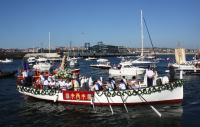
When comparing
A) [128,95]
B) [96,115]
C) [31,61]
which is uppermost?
[31,61]

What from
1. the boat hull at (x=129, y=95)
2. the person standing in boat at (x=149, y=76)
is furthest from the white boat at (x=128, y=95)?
the person standing in boat at (x=149, y=76)

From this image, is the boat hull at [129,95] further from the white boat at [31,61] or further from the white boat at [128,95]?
the white boat at [31,61]

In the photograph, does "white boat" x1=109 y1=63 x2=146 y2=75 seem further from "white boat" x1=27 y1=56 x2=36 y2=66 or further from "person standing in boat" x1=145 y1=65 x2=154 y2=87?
"white boat" x1=27 y1=56 x2=36 y2=66

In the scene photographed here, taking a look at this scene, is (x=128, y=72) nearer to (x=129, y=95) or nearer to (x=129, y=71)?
(x=129, y=71)

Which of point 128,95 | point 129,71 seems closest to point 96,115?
point 128,95

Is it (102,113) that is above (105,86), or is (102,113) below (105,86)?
below

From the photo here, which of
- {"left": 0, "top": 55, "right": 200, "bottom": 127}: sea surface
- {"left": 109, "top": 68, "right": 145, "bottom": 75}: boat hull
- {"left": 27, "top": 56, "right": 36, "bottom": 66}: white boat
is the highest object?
{"left": 27, "top": 56, "right": 36, "bottom": 66}: white boat

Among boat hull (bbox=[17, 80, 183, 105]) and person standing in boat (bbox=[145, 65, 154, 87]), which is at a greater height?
person standing in boat (bbox=[145, 65, 154, 87])

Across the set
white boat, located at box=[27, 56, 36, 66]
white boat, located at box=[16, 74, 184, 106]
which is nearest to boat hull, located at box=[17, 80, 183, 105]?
white boat, located at box=[16, 74, 184, 106]

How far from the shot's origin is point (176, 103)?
1344 centimetres

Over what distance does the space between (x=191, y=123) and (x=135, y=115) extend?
3.43 m

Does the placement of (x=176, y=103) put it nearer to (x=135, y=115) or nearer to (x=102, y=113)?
(x=135, y=115)

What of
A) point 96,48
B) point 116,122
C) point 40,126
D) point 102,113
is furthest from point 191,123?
point 96,48

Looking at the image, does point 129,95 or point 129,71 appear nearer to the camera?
point 129,95
